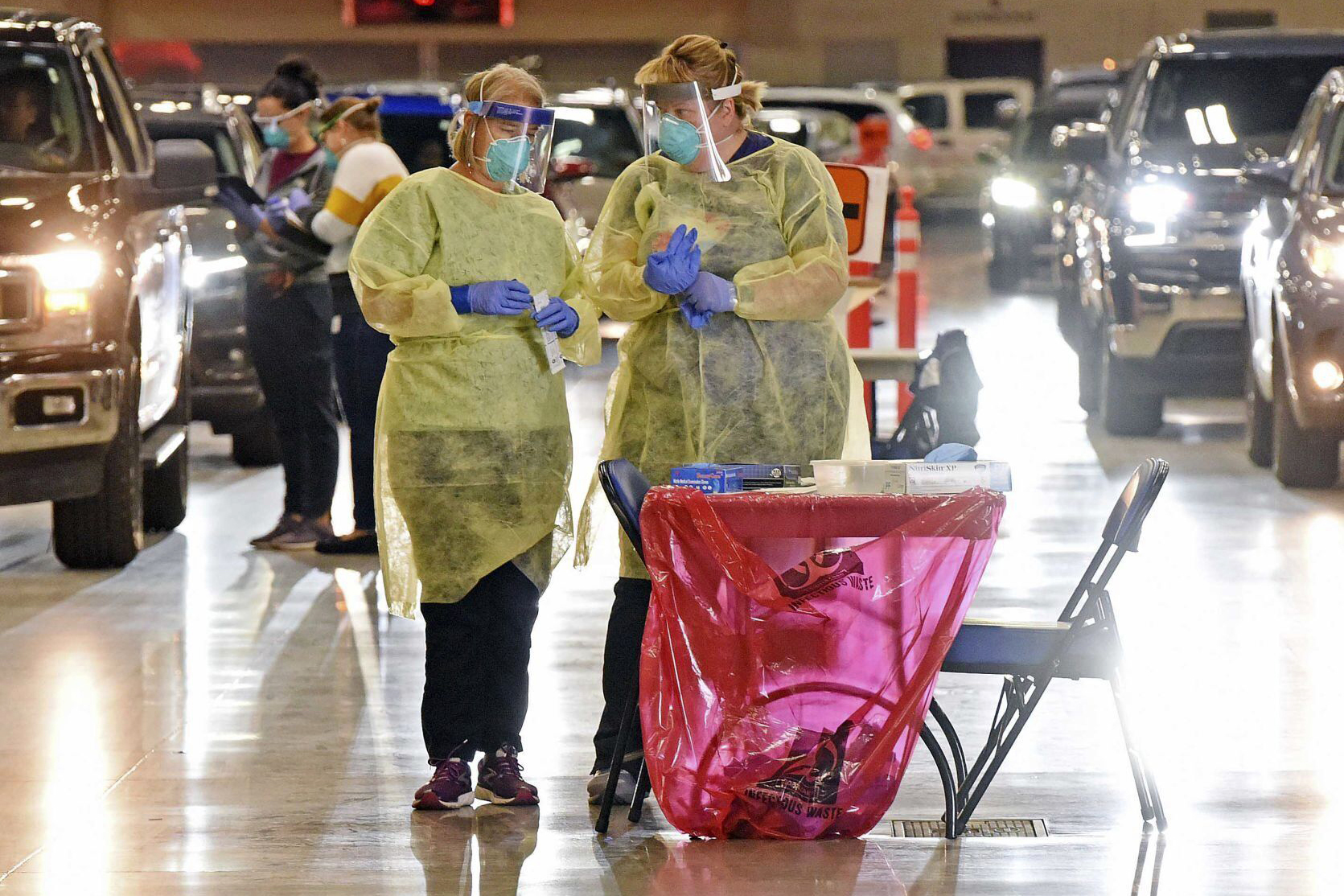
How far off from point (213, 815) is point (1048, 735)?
6.94 feet

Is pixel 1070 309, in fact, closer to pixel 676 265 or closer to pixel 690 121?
pixel 690 121

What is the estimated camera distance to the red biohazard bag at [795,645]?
180 inches

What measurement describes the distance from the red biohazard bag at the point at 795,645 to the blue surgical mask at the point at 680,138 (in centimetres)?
84

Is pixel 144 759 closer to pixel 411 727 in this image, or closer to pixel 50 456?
pixel 411 727

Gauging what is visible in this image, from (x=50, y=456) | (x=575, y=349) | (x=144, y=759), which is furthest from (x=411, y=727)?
(x=50, y=456)

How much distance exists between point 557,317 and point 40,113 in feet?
12.7

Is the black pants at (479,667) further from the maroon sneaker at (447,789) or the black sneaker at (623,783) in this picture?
the black sneaker at (623,783)

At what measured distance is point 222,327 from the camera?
1040cm

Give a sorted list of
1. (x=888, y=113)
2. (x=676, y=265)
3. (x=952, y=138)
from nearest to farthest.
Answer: (x=676, y=265)
(x=888, y=113)
(x=952, y=138)

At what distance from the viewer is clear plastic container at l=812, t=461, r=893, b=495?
465 centimetres

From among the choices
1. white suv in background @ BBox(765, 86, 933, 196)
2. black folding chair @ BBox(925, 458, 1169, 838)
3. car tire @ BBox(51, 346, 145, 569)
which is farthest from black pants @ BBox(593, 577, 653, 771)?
white suv in background @ BBox(765, 86, 933, 196)

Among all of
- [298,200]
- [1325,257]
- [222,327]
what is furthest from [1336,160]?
[222,327]

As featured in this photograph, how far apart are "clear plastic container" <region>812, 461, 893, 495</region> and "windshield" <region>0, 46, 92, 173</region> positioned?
14.0ft

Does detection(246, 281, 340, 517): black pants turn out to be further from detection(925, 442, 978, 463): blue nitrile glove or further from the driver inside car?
detection(925, 442, 978, 463): blue nitrile glove
